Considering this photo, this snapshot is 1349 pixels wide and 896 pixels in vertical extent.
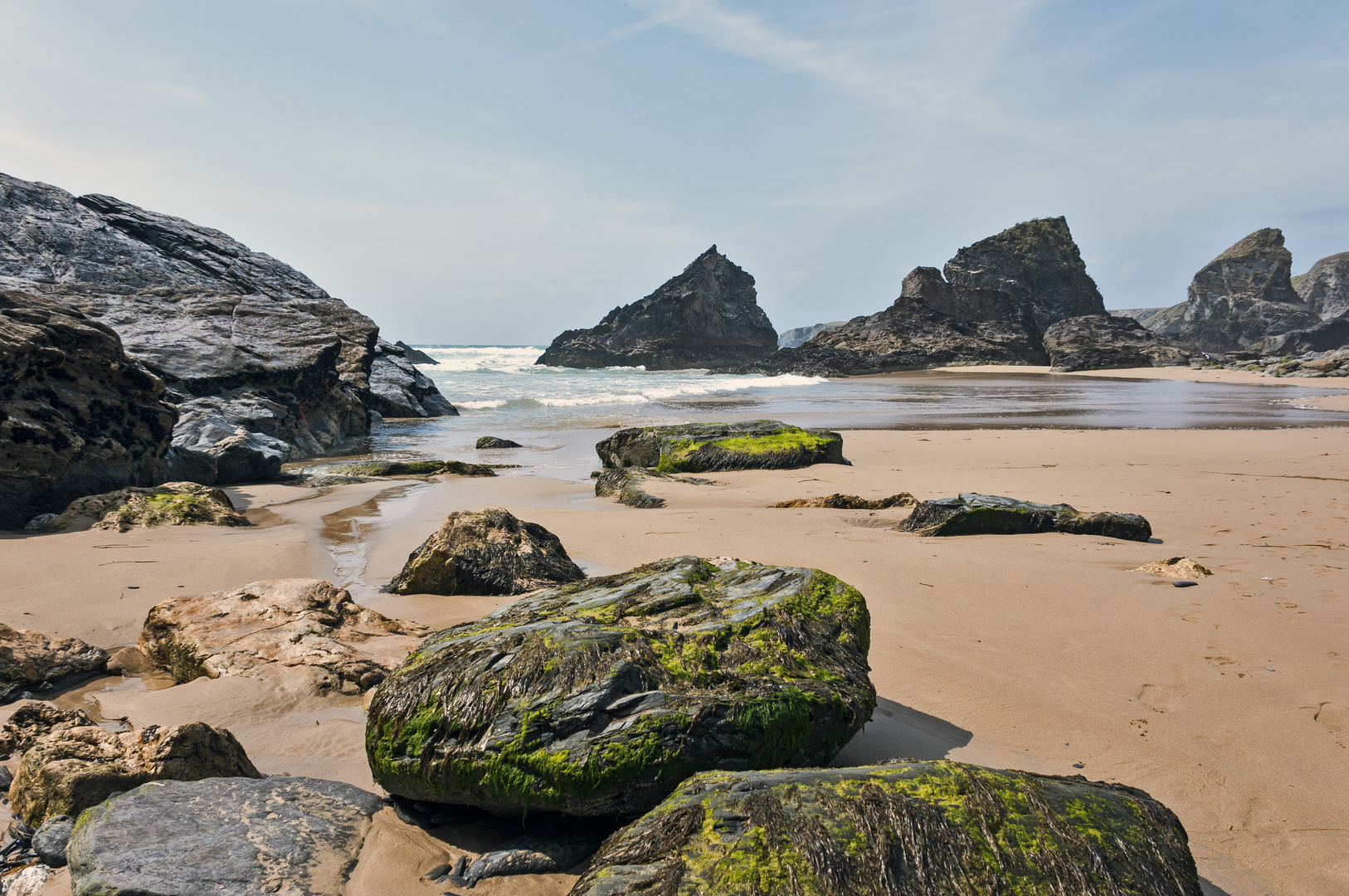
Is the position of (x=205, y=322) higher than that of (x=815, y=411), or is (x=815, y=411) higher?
(x=205, y=322)

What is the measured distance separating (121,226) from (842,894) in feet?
72.0

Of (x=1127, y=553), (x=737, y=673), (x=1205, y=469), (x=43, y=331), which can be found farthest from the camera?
(x=1205, y=469)

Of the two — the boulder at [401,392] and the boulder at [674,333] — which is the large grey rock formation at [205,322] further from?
the boulder at [674,333]

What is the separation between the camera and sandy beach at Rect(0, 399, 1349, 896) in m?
2.20

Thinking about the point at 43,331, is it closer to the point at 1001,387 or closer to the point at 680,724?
the point at 680,724

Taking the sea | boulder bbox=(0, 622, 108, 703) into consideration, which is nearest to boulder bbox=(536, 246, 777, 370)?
the sea

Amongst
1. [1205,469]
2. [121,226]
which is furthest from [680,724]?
[121,226]

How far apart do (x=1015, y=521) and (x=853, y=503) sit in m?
1.60

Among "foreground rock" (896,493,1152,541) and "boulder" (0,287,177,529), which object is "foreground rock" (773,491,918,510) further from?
"boulder" (0,287,177,529)

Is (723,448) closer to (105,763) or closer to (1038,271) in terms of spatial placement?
(105,763)

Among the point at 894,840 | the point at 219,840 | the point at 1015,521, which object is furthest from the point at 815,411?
the point at 219,840

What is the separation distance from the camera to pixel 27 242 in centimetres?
1510

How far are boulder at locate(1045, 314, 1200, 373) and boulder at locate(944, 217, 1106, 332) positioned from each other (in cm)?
1855

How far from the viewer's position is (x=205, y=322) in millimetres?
13445
